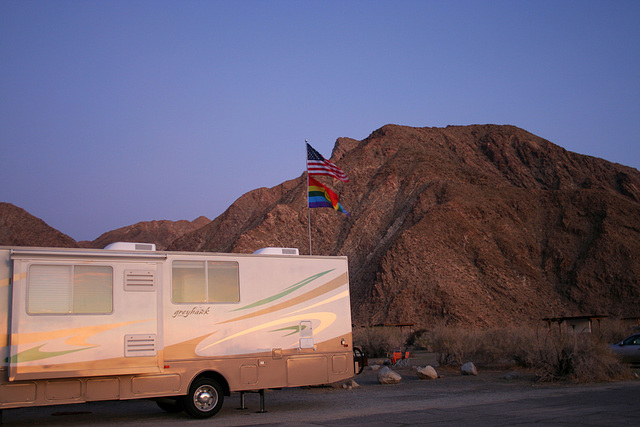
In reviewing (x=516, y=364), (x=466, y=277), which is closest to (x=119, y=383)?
(x=516, y=364)

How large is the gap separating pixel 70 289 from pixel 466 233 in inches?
1853

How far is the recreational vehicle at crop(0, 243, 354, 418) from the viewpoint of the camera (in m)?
10.7

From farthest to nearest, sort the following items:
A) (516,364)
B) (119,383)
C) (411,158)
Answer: (411,158), (516,364), (119,383)

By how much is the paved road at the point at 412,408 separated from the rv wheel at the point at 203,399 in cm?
28

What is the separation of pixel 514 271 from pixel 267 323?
4449cm

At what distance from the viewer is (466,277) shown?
50.8 metres

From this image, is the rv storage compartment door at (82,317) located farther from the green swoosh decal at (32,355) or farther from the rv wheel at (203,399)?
the rv wheel at (203,399)

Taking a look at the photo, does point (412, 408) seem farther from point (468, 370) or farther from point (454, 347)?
point (454, 347)

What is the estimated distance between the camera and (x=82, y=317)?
36.5 ft

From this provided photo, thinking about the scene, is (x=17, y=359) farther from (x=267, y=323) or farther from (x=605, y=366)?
(x=605, y=366)

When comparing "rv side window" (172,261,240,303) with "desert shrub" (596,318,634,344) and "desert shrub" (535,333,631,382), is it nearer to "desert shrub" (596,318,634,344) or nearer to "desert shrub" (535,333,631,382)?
"desert shrub" (535,333,631,382)

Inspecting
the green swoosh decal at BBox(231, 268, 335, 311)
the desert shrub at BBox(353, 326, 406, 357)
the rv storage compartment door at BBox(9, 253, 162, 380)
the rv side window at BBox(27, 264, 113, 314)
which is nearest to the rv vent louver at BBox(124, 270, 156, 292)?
the rv storage compartment door at BBox(9, 253, 162, 380)

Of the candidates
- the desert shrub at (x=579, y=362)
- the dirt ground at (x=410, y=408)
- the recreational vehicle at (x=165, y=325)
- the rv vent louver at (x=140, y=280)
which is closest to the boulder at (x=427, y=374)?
the dirt ground at (x=410, y=408)

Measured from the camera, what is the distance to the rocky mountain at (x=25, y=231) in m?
61.6
